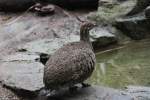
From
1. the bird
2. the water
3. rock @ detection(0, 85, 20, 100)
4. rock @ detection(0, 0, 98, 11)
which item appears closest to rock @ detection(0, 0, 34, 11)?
rock @ detection(0, 0, 98, 11)

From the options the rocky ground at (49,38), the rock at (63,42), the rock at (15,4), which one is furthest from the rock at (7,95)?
the rock at (15,4)

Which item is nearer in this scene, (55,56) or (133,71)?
(55,56)

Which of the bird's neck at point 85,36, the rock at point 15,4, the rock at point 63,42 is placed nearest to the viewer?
the bird's neck at point 85,36

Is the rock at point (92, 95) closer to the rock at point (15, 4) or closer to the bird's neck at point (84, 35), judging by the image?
the bird's neck at point (84, 35)

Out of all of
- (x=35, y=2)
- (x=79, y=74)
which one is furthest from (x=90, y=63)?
(x=35, y=2)

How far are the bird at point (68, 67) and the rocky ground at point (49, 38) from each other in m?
0.29

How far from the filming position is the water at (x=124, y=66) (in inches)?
252

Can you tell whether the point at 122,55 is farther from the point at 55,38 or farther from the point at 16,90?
the point at 16,90

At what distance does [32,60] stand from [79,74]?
1518 millimetres

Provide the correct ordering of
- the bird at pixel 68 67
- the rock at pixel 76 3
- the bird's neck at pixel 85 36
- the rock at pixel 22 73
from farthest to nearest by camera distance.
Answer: the rock at pixel 76 3 → the bird's neck at pixel 85 36 → the rock at pixel 22 73 → the bird at pixel 68 67

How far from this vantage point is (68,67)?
508cm

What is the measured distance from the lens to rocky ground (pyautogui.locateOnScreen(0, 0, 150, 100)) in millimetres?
5441

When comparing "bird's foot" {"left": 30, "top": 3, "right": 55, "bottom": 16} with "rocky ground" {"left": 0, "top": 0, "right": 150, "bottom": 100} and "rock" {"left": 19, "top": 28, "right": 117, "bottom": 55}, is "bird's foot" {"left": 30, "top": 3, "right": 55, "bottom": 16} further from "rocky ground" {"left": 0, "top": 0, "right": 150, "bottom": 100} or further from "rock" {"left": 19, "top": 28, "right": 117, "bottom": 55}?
"rock" {"left": 19, "top": 28, "right": 117, "bottom": 55}

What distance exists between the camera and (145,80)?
638 cm
